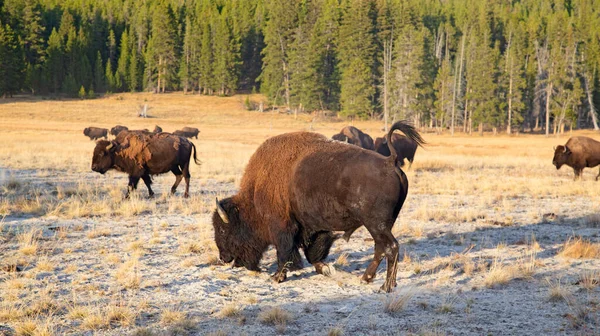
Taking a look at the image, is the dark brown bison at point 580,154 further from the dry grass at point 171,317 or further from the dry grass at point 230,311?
the dry grass at point 171,317

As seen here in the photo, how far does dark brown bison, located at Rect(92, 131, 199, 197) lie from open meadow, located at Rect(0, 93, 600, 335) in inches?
26.4

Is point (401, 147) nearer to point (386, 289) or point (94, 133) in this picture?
point (386, 289)

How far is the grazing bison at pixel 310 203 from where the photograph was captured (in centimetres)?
630

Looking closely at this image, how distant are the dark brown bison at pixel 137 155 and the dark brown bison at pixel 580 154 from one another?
1497 cm

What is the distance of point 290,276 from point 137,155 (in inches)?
303

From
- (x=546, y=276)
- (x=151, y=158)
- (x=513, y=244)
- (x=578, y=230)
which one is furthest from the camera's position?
(x=151, y=158)

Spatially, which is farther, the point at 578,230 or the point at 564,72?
the point at 564,72

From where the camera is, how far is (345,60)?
71.9 m

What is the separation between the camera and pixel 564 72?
68.3 meters

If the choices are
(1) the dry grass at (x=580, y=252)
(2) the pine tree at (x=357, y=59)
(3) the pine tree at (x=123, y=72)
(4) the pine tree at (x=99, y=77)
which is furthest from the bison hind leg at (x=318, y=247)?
(3) the pine tree at (x=123, y=72)

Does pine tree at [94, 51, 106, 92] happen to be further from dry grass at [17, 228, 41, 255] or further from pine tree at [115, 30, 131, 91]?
dry grass at [17, 228, 41, 255]

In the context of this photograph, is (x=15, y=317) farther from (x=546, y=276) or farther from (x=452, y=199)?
(x=452, y=199)

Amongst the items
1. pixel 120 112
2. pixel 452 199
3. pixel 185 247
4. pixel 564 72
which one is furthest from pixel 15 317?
pixel 564 72

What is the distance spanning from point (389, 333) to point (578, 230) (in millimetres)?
7016
